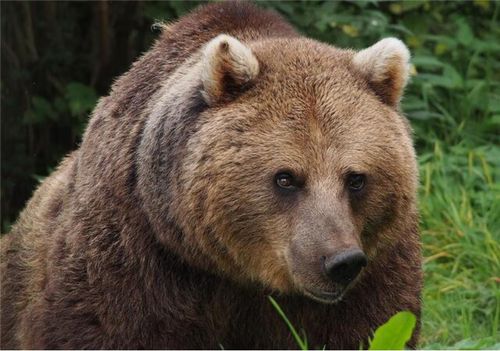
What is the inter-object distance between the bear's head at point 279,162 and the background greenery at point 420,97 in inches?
57.4

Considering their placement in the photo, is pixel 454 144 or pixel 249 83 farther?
pixel 454 144

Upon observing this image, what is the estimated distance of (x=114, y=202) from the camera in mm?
5664

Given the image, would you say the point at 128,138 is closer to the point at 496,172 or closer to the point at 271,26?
the point at 271,26

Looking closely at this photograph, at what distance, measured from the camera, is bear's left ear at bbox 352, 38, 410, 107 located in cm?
556

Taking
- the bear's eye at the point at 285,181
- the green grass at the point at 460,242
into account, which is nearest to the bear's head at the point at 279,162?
the bear's eye at the point at 285,181

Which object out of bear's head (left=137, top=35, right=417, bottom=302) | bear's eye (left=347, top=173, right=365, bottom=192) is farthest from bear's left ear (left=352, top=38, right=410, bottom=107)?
bear's eye (left=347, top=173, right=365, bottom=192)

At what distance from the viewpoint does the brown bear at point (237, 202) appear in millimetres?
5199

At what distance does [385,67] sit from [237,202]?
0.96 metres

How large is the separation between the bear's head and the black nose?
0.05 metres

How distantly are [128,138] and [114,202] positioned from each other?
12.8 inches

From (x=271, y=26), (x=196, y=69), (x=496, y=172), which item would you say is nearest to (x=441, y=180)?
(x=496, y=172)

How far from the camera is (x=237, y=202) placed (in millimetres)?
5262

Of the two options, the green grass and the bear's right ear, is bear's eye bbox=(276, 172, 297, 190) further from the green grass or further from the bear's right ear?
the green grass

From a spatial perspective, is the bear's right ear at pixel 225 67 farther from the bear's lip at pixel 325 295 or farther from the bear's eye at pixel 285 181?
the bear's lip at pixel 325 295
